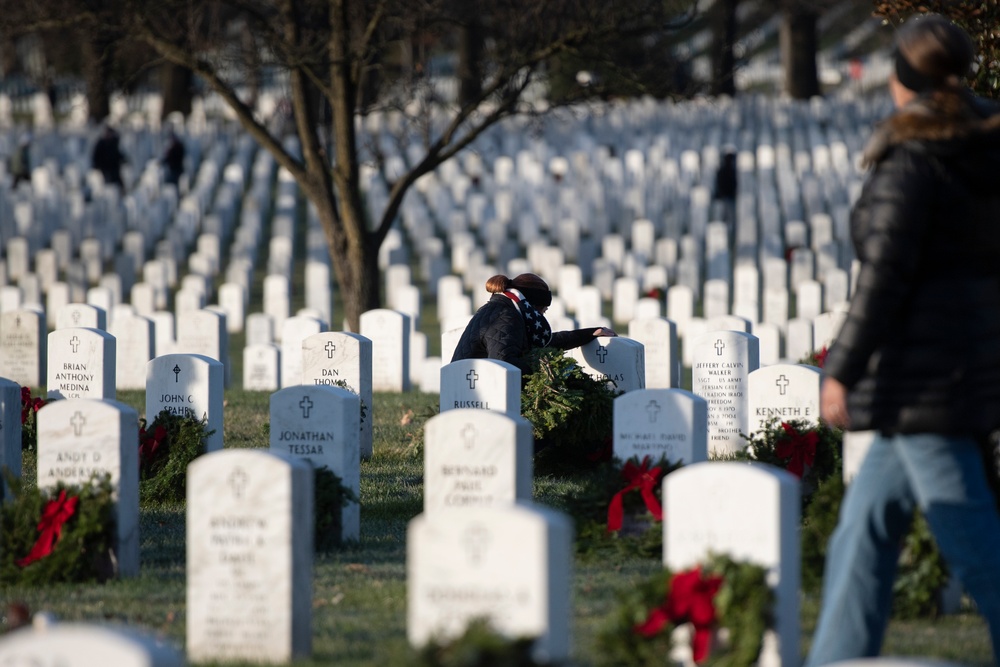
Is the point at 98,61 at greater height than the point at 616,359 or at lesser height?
greater

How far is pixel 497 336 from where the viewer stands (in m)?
9.55

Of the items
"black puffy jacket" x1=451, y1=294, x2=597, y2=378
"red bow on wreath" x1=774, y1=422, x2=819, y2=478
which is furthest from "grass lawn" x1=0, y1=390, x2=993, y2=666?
"red bow on wreath" x1=774, y1=422, x2=819, y2=478

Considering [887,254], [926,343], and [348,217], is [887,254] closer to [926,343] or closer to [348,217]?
[926,343]

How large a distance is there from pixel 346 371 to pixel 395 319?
371cm

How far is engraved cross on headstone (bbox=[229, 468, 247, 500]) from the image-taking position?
17.3 feet

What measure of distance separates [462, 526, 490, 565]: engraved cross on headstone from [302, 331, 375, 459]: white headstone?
19.4 feet

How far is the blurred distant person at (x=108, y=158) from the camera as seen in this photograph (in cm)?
2867

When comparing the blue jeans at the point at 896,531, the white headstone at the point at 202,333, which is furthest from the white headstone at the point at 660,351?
the blue jeans at the point at 896,531

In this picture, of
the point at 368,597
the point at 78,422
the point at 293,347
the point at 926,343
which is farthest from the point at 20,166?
the point at 926,343

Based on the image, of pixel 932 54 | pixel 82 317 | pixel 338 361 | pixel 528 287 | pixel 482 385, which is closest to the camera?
pixel 932 54

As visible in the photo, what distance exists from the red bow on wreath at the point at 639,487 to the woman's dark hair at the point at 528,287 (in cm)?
287

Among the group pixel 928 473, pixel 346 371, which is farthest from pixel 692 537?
pixel 346 371

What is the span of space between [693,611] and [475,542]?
2.59ft

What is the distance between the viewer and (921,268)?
429 cm
